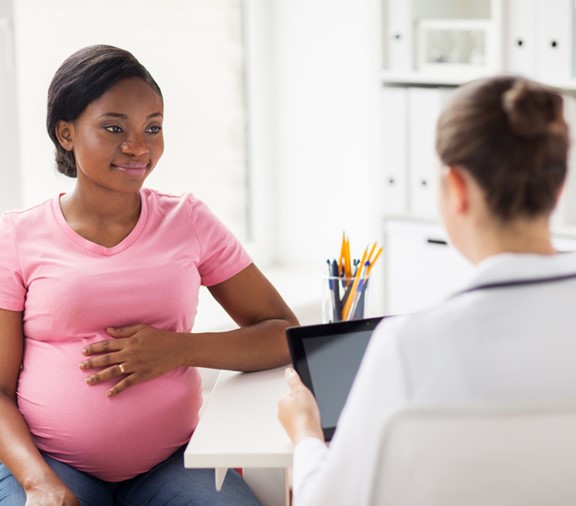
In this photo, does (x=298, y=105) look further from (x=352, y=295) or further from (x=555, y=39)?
(x=352, y=295)

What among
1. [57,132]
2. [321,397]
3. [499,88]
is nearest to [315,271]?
[57,132]

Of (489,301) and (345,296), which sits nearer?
(489,301)

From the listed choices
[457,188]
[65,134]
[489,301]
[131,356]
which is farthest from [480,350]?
[65,134]

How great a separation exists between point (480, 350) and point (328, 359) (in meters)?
0.42

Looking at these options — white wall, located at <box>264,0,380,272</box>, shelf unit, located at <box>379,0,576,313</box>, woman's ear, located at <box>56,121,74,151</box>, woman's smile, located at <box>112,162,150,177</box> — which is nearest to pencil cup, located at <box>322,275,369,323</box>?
woman's smile, located at <box>112,162,150,177</box>

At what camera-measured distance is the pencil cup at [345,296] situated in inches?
64.2

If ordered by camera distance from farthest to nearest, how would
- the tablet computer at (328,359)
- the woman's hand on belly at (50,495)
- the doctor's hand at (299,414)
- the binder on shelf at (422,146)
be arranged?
the binder on shelf at (422,146) → the woman's hand on belly at (50,495) → the tablet computer at (328,359) → the doctor's hand at (299,414)

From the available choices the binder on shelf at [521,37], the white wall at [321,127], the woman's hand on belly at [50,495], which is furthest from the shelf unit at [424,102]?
the woman's hand on belly at [50,495]

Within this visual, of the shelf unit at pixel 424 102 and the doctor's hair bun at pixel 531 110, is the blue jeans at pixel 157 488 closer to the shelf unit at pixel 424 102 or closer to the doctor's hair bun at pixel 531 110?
the doctor's hair bun at pixel 531 110

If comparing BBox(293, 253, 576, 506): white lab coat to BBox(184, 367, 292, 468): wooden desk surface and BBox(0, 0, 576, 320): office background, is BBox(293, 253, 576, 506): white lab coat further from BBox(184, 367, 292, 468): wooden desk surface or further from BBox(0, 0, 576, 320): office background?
BBox(0, 0, 576, 320): office background

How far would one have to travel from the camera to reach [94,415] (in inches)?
63.2

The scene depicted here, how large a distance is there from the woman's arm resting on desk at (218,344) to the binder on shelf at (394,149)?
3.65 feet

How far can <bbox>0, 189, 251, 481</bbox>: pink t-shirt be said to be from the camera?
1615 mm

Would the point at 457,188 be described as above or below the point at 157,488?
above
